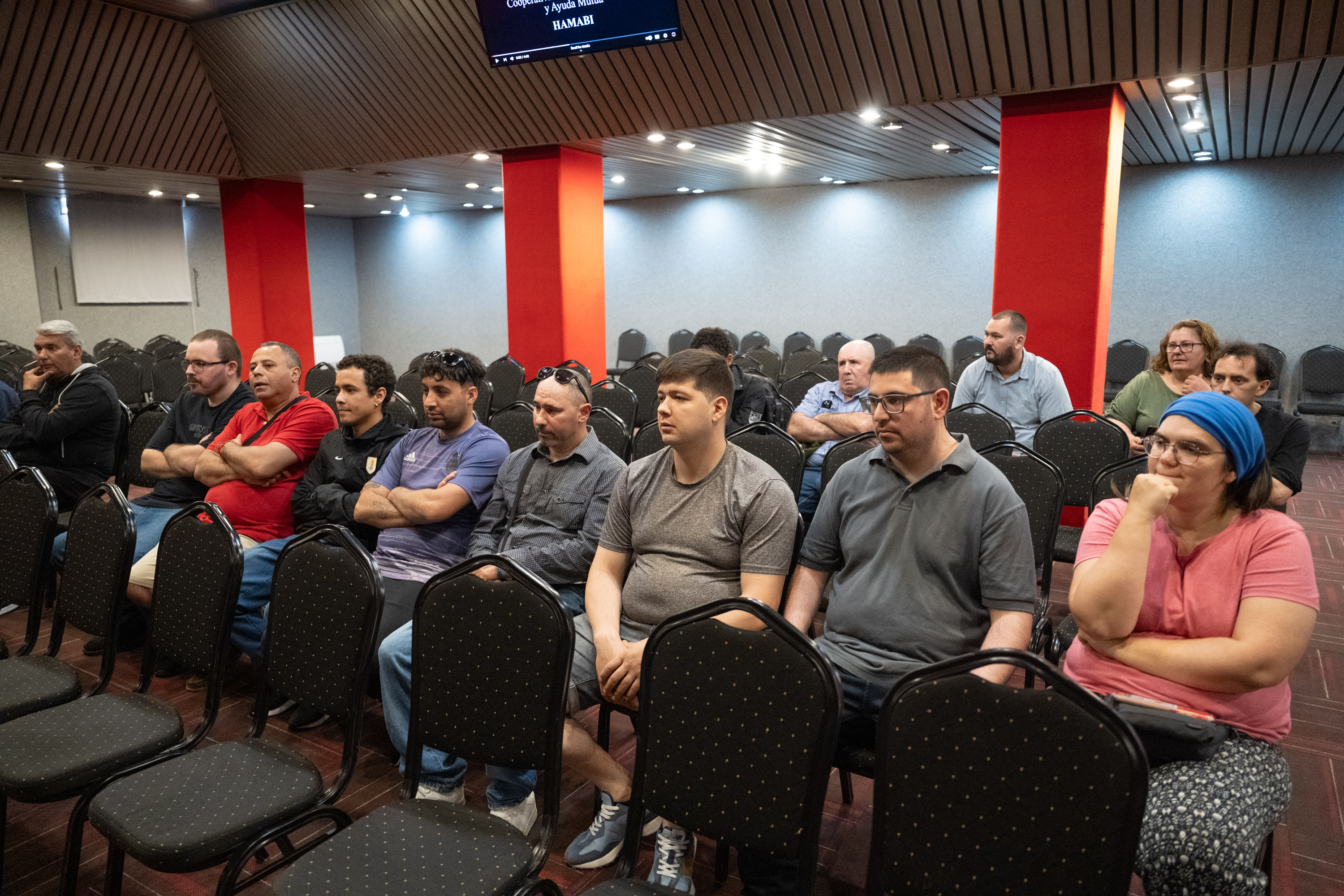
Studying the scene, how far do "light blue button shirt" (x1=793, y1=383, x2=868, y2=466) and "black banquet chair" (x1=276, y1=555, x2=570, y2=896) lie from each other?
2.71 meters

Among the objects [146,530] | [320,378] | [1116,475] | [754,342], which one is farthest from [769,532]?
[754,342]

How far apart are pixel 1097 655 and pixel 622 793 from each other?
130 cm

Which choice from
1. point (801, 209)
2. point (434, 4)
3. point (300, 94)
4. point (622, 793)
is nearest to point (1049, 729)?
point (622, 793)

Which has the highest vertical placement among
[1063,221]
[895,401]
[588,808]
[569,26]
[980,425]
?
[569,26]

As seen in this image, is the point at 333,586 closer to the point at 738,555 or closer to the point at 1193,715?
the point at 738,555

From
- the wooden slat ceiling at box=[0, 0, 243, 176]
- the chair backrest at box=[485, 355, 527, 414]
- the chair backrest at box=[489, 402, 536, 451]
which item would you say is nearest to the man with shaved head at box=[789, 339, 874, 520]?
the chair backrest at box=[489, 402, 536, 451]

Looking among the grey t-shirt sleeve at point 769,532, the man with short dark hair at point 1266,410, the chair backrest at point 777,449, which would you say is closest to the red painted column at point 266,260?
the chair backrest at point 777,449

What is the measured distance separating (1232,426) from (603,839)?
6.23ft

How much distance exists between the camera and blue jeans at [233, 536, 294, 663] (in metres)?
3.23

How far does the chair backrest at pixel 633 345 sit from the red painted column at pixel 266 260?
4.61 meters

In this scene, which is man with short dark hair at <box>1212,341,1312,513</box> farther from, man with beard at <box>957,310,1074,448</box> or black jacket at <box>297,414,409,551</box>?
black jacket at <box>297,414,409,551</box>

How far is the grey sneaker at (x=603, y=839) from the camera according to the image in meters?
2.40

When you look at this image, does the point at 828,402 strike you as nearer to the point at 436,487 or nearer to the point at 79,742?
the point at 436,487

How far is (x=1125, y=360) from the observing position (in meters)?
9.56
